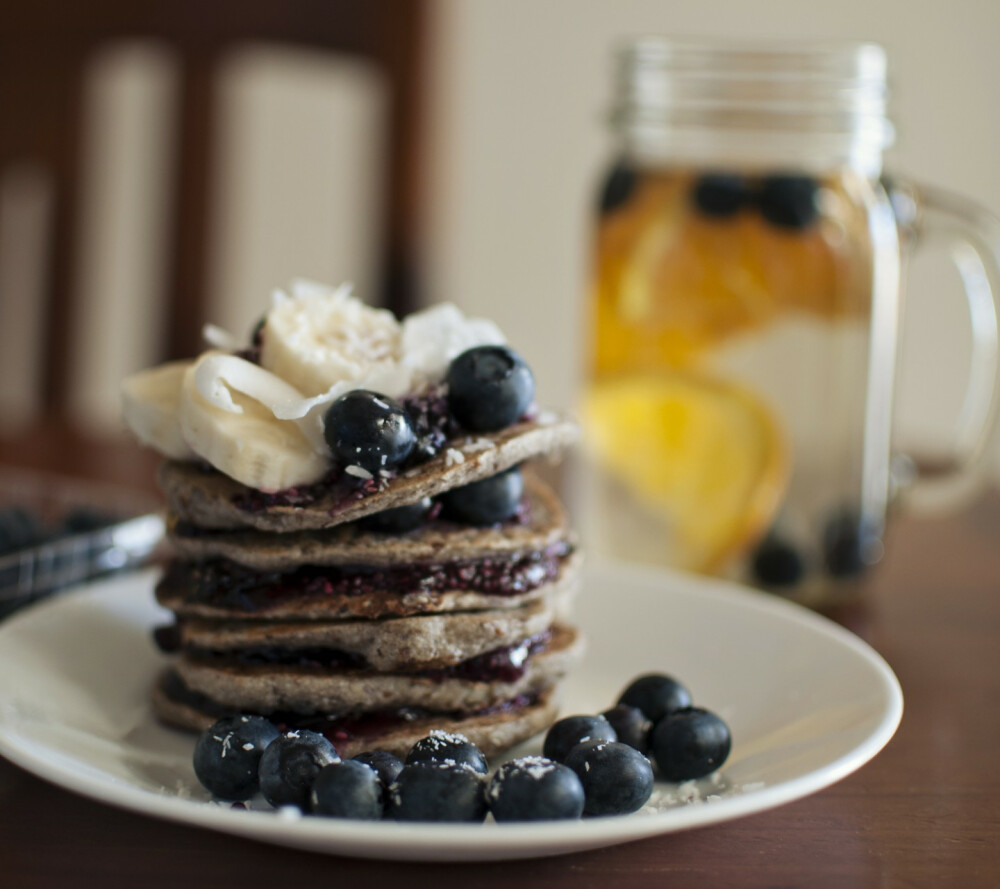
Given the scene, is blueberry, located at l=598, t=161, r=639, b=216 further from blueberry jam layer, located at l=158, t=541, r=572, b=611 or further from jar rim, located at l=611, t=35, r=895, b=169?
blueberry jam layer, located at l=158, t=541, r=572, b=611

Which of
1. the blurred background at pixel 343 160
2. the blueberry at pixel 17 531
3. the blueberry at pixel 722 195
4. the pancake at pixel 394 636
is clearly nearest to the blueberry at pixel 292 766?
the pancake at pixel 394 636

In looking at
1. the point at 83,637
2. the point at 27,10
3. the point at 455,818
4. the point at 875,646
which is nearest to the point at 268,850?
the point at 455,818

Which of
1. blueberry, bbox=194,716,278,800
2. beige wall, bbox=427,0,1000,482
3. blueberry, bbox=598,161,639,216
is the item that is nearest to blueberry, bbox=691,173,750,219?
blueberry, bbox=598,161,639,216

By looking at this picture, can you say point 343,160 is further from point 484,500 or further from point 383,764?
point 383,764

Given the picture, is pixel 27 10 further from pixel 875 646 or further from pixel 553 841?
pixel 553 841

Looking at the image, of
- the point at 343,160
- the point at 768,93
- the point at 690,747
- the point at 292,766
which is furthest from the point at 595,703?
the point at 343,160
